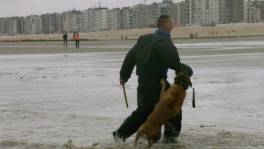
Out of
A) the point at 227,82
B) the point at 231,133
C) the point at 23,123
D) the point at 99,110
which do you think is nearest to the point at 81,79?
the point at 227,82

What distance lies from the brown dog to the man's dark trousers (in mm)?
282

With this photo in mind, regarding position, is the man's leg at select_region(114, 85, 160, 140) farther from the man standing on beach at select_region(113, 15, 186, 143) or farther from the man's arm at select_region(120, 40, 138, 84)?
the man's arm at select_region(120, 40, 138, 84)

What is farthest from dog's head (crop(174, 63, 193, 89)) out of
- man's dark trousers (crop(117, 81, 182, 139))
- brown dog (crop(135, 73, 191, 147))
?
man's dark trousers (crop(117, 81, 182, 139))

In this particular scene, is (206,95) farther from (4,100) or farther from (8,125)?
(8,125)

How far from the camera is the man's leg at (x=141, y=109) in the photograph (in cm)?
809

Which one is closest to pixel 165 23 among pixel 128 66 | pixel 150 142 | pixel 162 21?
pixel 162 21

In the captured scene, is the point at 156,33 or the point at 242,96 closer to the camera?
the point at 156,33

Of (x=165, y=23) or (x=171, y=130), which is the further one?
(x=171, y=130)

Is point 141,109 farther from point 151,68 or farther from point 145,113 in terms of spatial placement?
point 151,68

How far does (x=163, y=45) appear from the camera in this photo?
7898 millimetres

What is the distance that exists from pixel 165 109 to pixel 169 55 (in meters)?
0.69

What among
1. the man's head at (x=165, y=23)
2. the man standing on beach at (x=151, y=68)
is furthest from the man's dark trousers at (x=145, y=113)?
the man's head at (x=165, y=23)

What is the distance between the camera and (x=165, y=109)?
7656mm

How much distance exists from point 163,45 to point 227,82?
965 cm
